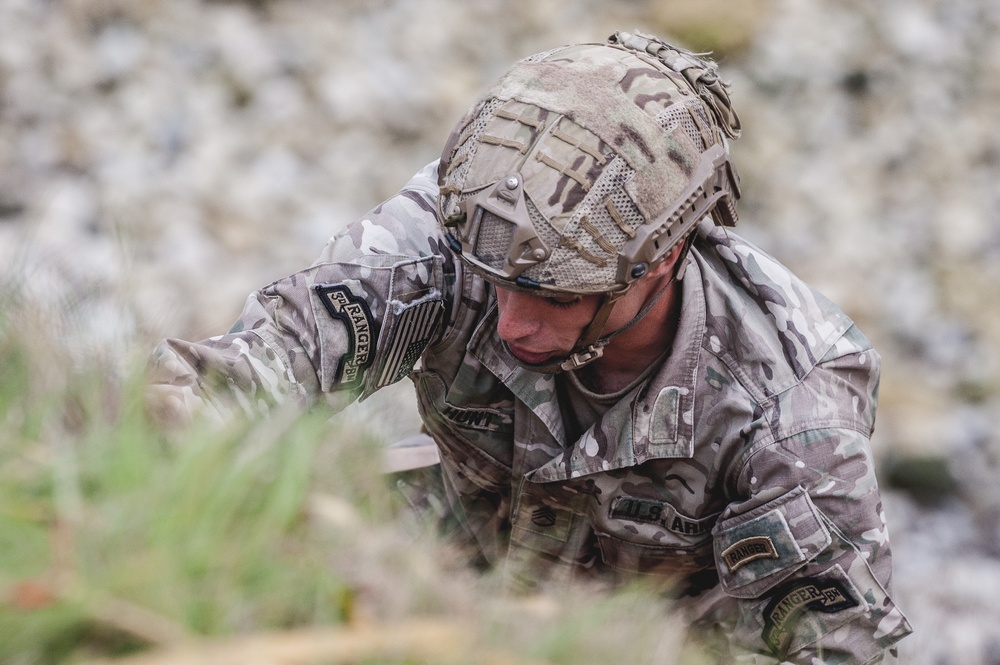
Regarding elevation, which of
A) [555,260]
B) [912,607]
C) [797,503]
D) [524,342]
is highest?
[555,260]

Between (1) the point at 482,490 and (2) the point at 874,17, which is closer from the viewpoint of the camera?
(1) the point at 482,490

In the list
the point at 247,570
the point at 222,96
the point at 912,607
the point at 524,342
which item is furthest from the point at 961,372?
the point at 247,570

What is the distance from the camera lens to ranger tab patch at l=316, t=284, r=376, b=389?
2.62 metres

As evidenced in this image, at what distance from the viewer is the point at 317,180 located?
24.5 ft

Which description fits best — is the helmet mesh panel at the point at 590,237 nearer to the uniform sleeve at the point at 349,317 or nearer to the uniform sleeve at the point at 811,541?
the uniform sleeve at the point at 349,317

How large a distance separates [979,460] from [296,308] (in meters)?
5.96

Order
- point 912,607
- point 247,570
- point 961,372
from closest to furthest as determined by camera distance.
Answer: point 247,570
point 912,607
point 961,372

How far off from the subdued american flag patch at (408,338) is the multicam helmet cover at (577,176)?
0.99ft

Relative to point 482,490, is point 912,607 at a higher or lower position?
lower

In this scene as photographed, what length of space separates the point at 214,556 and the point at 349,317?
1.39m

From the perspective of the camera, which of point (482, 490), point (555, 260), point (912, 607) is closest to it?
point (555, 260)

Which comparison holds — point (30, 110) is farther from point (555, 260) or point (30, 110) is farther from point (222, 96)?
point (555, 260)

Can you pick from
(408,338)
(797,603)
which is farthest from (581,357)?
(797,603)

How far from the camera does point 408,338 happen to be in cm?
279
